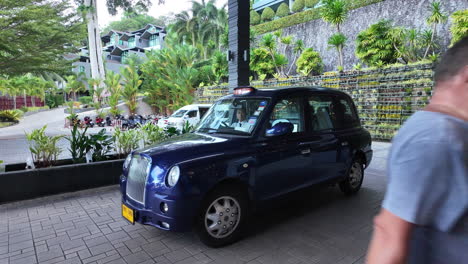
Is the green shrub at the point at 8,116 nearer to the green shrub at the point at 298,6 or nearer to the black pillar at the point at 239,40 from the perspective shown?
the black pillar at the point at 239,40

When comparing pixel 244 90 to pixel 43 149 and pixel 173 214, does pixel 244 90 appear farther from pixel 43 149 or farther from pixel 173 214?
pixel 43 149

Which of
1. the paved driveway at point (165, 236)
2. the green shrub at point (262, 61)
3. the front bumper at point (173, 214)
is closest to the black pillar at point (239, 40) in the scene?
the paved driveway at point (165, 236)

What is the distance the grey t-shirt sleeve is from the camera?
32.9 inches

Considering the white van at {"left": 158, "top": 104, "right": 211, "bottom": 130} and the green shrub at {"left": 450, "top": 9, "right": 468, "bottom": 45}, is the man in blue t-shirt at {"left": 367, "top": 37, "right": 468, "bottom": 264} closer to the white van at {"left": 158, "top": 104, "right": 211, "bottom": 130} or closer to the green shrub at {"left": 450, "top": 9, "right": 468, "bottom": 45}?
the white van at {"left": 158, "top": 104, "right": 211, "bottom": 130}

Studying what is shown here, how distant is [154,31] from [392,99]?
2021 inches

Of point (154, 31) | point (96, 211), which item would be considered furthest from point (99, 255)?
point (154, 31)

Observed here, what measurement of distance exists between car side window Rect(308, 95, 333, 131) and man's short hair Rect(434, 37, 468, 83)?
3.18 m

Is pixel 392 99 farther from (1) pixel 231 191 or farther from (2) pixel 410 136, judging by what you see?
(2) pixel 410 136

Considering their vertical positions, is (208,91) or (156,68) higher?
Result: (156,68)

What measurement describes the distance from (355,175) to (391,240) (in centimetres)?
446

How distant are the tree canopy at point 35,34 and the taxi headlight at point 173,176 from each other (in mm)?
10410

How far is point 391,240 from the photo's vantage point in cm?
91

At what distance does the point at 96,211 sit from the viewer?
4.46 metres

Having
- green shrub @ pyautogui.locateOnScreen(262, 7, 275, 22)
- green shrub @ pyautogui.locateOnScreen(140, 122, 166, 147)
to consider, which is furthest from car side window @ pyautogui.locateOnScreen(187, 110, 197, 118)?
green shrub @ pyautogui.locateOnScreen(262, 7, 275, 22)
